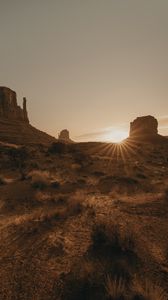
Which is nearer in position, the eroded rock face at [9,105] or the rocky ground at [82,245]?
the rocky ground at [82,245]

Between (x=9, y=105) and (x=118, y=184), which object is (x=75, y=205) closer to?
(x=118, y=184)

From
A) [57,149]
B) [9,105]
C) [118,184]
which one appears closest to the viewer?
[118,184]

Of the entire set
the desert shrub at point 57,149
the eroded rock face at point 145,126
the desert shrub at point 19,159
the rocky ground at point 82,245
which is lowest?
the rocky ground at point 82,245

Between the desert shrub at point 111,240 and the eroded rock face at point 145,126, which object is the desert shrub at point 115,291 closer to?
the desert shrub at point 111,240

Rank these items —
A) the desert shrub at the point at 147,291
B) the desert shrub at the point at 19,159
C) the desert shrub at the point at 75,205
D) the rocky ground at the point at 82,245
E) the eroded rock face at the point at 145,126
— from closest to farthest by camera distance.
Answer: the desert shrub at the point at 147,291 → the rocky ground at the point at 82,245 → the desert shrub at the point at 75,205 → the desert shrub at the point at 19,159 → the eroded rock face at the point at 145,126

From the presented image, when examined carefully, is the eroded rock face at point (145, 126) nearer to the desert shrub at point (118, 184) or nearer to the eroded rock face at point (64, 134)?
the desert shrub at point (118, 184)

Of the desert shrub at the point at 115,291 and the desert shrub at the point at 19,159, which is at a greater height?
the desert shrub at the point at 19,159

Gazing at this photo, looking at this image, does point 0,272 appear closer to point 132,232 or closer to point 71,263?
point 71,263

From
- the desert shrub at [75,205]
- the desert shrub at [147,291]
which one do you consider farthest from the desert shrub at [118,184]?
the desert shrub at [147,291]

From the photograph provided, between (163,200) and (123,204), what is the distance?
9.00 feet

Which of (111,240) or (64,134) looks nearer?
(111,240)

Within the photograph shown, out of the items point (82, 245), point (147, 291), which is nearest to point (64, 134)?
point (82, 245)

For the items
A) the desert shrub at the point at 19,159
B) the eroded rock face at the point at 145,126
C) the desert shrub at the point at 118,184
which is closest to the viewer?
the desert shrub at the point at 118,184

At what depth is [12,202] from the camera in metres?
11.0
